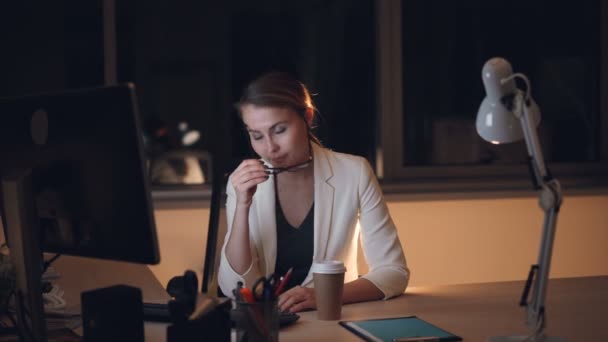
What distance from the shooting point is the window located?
3.33m

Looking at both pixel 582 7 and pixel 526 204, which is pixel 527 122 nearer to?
pixel 526 204

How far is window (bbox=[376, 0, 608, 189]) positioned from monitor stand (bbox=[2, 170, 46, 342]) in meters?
2.26

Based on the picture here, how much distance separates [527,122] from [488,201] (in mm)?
2160

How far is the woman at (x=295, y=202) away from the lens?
1.93 metres

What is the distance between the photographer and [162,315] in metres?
1.41

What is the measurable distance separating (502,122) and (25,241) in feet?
2.58

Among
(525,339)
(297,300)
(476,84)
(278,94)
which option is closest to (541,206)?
(525,339)

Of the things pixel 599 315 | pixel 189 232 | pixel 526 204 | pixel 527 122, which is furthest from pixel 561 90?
pixel 527 122

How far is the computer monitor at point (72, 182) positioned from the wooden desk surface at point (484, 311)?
36cm

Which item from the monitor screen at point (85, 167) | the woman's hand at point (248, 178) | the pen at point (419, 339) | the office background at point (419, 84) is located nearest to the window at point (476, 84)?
the office background at point (419, 84)

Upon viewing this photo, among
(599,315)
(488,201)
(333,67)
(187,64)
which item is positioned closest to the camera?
(599,315)

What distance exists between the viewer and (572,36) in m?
3.57

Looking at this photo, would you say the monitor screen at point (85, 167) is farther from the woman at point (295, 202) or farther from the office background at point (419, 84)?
the office background at point (419, 84)

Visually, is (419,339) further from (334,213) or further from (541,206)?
(334,213)
